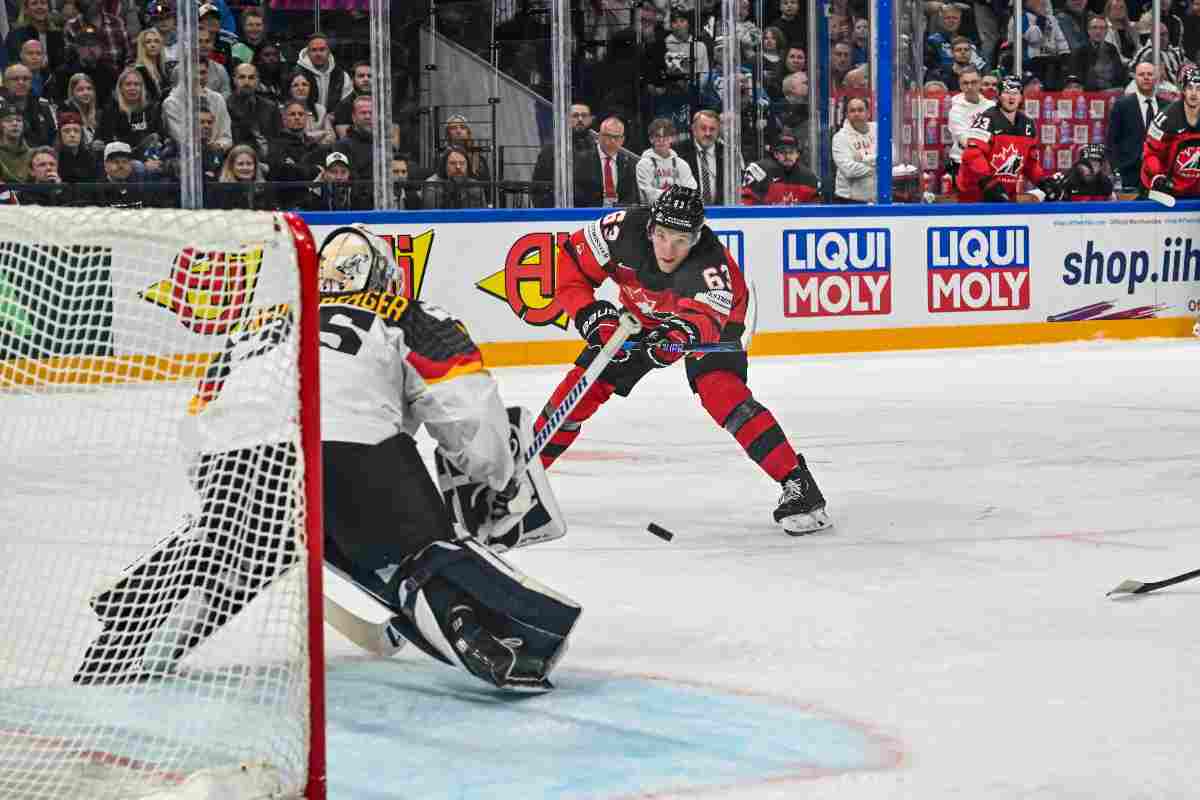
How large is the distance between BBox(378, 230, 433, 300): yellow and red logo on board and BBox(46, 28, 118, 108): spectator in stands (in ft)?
5.02

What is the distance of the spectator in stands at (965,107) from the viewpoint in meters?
10.8

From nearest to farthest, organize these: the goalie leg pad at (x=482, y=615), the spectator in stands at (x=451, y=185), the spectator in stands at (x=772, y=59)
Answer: the goalie leg pad at (x=482, y=615), the spectator in stands at (x=451, y=185), the spectator in stands at (x=772, y=59)

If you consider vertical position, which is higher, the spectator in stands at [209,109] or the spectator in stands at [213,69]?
the spectator in stands at [213,69]

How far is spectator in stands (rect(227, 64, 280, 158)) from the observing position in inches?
351

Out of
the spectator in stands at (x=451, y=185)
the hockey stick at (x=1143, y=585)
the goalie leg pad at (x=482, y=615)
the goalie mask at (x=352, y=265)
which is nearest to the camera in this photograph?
the goalie leg pad at (x=482, y=615)

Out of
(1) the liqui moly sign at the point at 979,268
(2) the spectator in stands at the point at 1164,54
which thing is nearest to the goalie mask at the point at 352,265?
(1) the liqui moly sign at the point at 979,268

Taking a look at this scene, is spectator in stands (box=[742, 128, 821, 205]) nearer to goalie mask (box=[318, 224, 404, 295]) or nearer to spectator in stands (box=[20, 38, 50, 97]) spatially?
spectator in stands (box=[20, 38, 50, 97])

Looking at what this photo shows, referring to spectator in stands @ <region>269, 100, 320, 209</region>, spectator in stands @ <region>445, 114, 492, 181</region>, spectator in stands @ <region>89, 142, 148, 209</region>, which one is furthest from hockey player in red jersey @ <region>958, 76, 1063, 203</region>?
spectator in stands @ <region>89, 142, 148, 209</region>

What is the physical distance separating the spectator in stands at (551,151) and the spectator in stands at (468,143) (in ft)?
0.87

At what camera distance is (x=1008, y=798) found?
268cm

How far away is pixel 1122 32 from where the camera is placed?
12250mm

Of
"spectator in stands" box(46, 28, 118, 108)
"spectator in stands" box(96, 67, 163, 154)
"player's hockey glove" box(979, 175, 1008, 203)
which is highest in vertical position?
"spectator in stands" box(46, 28, 118, 108)

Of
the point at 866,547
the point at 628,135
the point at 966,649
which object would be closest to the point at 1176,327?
the point at 628,135

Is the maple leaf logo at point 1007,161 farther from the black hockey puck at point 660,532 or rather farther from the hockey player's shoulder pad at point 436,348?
the hockey player's shoulder pad at point 436,348
